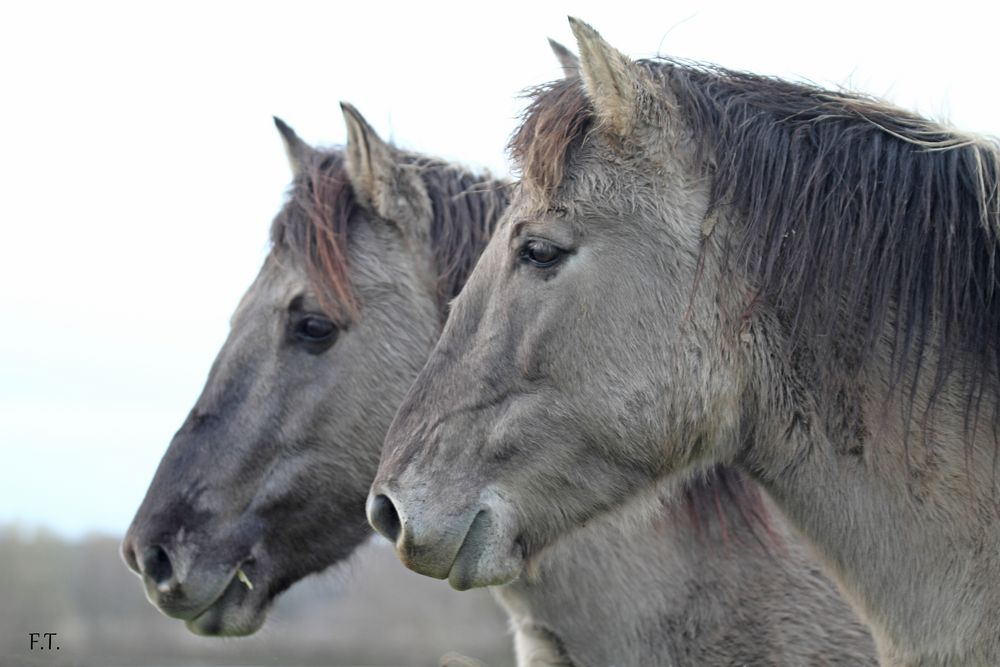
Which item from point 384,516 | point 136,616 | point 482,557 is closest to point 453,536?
point 482,557

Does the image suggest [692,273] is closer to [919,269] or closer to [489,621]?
[919,269]

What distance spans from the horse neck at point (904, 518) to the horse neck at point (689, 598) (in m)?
1.25

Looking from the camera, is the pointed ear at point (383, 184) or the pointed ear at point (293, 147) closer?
the pointed ear at point (383, 184)

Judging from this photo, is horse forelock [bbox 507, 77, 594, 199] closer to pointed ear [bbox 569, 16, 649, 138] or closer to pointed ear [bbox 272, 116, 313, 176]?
pointed ear [bbox 569, 16, 649, 138]

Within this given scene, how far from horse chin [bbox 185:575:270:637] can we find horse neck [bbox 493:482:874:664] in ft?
3.96

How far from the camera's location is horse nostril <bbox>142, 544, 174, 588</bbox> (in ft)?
15.7

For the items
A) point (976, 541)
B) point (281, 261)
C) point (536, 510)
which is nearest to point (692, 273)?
point (536, 510)

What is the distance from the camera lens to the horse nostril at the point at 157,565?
15.7 feet

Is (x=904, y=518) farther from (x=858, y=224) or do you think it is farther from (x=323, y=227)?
(x=323, y=227)

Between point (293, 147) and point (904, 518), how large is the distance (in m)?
4.00

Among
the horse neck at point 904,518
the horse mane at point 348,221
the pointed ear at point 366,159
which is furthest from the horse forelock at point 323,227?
the horse neck at point 904,518

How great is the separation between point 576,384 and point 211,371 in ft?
7.97

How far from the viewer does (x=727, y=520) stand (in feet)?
15.6

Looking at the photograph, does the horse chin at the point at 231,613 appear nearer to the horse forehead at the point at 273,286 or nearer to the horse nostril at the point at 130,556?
the horse nostril at the point at 130,556
